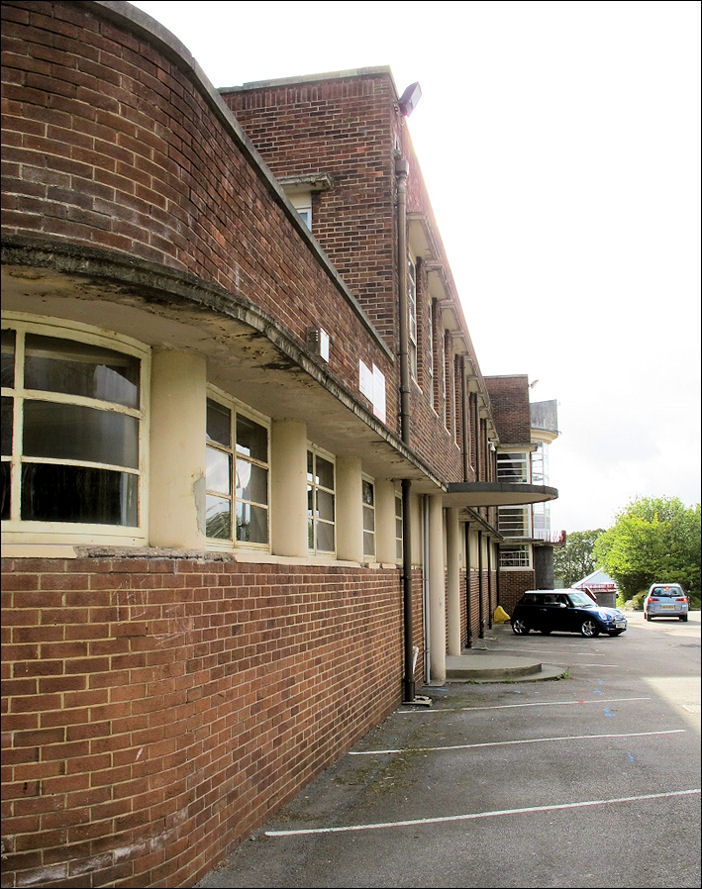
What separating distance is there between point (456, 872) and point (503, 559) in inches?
1268

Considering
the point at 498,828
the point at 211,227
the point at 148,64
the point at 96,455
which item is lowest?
the point at 498,828

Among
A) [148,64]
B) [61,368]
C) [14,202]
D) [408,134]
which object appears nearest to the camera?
[14,202]

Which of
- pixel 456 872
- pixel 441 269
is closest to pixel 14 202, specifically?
pixel 456 872

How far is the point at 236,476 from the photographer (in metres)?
6.24

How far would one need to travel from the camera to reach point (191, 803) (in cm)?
465

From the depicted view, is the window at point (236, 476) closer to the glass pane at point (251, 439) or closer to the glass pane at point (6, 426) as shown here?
the glass pane at point (251, 439)

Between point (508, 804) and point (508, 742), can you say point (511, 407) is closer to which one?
point (508, 742)

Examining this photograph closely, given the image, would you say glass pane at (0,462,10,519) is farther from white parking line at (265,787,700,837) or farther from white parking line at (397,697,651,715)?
white parking line at (397,697,651,715)

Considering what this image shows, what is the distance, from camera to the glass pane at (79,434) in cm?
427

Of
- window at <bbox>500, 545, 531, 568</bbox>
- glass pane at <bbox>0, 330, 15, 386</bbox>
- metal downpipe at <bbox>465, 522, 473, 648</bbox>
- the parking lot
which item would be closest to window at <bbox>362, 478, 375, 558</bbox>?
the parking lot

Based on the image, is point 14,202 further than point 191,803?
No

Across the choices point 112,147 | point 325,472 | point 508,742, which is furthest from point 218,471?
point 508,742

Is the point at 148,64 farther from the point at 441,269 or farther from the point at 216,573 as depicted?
the point at 441,269

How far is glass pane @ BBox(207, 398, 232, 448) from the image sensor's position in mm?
5766
